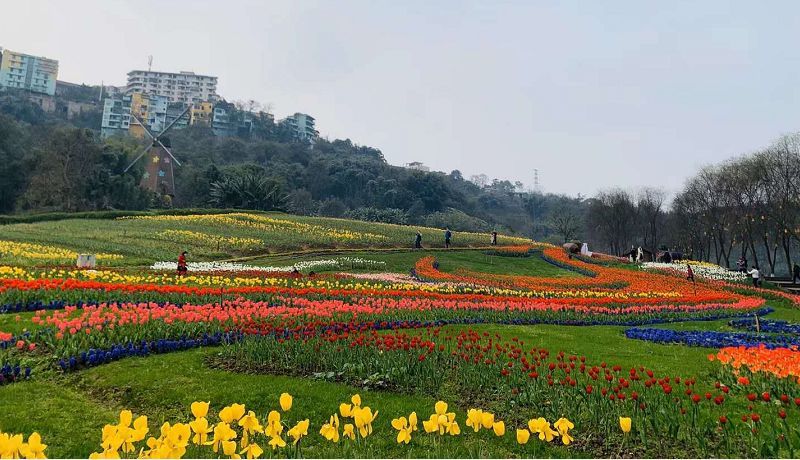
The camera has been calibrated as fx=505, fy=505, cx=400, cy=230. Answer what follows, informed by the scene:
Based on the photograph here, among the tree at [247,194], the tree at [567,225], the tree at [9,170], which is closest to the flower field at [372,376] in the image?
the tree at [247,194]

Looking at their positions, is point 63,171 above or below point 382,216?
below

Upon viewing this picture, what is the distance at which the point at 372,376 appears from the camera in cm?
664

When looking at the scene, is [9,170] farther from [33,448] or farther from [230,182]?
[33,448]

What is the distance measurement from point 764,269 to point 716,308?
49.2 m

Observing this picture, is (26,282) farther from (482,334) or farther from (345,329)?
(482,334)

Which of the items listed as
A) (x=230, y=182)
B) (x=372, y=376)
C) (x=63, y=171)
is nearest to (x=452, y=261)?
(x=372, y=376)

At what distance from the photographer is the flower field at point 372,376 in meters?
4.24

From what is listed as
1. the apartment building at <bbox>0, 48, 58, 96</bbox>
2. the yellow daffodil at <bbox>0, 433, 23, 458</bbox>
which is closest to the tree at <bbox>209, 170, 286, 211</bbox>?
the yellow daffodil at <bbox>0, 433, 23, 458</bbox>

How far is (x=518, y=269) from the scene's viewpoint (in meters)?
30.1

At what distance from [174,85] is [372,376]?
190750 mm

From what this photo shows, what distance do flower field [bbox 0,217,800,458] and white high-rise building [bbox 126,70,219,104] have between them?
17463 centimetres

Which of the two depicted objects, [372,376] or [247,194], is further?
[247,194]

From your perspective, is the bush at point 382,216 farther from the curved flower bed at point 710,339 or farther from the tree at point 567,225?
the curved flower bed at point 710,339

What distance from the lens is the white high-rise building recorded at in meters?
171
